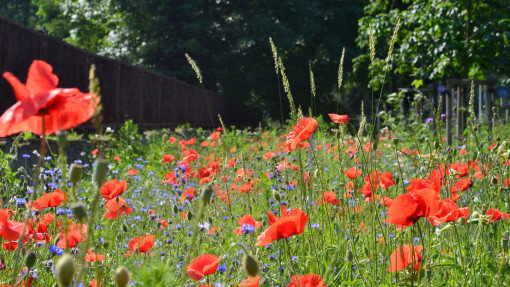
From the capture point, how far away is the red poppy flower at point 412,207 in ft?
4.22

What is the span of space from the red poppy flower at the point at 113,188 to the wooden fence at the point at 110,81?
16.8ft

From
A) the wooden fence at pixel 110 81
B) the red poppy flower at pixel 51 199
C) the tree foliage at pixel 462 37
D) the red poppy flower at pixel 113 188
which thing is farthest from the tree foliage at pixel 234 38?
the red poppy flower at pixel 51 199

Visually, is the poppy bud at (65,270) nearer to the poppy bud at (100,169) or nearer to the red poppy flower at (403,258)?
the poppy bud at (100,169)

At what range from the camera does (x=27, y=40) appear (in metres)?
7.87

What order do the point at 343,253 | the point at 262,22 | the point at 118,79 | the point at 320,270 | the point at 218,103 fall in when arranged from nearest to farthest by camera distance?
the point at 320,270, the point at 343,253, the point at 118,79, the point at 262,22, the point at 218,103

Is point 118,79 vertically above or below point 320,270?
above

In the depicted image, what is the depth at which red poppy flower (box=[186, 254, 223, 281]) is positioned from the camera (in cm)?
140

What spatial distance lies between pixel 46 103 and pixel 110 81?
11.0m

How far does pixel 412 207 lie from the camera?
4.23ft

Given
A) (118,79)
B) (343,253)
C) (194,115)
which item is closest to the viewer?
(343,253)

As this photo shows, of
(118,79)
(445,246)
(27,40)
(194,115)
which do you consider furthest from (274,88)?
(445,246)

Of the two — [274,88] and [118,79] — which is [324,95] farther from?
[118,79]

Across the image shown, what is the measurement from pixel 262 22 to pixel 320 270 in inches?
817

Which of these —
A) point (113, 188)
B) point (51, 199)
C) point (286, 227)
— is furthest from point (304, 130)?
point (51, 199)
